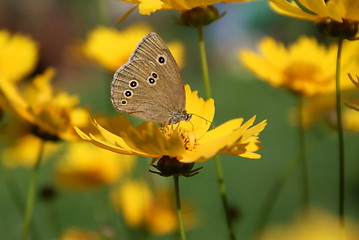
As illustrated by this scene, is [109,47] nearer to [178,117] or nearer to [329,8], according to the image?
[178,117]

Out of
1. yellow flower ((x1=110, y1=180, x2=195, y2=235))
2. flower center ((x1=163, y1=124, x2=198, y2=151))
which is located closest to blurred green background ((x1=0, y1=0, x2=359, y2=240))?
yellow flower ((x1=110, y1=180, x2=195, y2=235))

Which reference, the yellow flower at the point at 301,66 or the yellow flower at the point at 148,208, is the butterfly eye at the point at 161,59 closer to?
the yellow flower at the point at 301,66

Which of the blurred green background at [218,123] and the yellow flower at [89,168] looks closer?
the yellow flower at [89,168]

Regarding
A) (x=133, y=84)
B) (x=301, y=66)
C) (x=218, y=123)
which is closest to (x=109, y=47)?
(x=301, y=66)

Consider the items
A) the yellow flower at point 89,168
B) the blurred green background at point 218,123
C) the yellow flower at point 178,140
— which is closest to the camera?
the yellow flower at point 178,140

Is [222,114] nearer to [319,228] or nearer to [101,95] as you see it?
[101,95]

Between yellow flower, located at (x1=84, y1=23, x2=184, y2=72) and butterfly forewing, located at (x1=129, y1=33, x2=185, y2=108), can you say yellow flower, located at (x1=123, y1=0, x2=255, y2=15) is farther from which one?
yellow flower, located at (x1=84, y1=23, x2=184, y2=72)

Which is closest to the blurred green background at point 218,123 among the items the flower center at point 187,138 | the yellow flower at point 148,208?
the yellow flower at point 148,208
